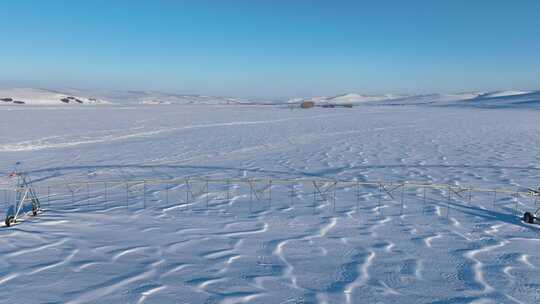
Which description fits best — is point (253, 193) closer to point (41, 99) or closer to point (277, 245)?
point (277, 245)

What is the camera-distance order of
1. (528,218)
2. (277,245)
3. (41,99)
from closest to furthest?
(277,245) < (528,218) < (41,99)

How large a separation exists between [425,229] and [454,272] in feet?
5.89

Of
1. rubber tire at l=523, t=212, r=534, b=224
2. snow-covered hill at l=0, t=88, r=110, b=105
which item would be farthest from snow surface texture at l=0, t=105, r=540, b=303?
snow-covered hill at l=0, t=88, r=110, b=105

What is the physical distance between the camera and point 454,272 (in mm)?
5094

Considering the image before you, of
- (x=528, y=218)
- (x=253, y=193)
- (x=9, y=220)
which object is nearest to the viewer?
(x=9, y=220)

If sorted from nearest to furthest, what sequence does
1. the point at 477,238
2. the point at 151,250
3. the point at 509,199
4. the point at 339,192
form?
1. the point at 151,250
2. the point at 477,238
3. the point at 509,199
4. the point at 339,192

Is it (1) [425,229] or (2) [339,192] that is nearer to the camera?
(1) [425,229]

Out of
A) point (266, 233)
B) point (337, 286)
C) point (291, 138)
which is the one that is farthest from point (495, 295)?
point (291, 138)

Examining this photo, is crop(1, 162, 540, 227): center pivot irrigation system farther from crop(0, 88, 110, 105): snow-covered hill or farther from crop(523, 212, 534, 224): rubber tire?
crop(0, 88, 110, 105): snow-covered hill

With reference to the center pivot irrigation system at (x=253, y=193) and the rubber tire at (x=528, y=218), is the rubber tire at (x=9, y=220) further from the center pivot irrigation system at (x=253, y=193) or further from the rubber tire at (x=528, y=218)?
the rubber tire at (x=528, y=218)

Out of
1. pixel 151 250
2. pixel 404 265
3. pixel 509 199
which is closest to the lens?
pixel 404 265

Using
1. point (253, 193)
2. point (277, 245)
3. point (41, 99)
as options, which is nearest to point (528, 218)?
point (277, 245)

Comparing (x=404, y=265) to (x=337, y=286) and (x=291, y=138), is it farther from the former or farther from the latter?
(x=291, y=138)

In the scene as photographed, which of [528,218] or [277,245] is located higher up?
[528,218]
